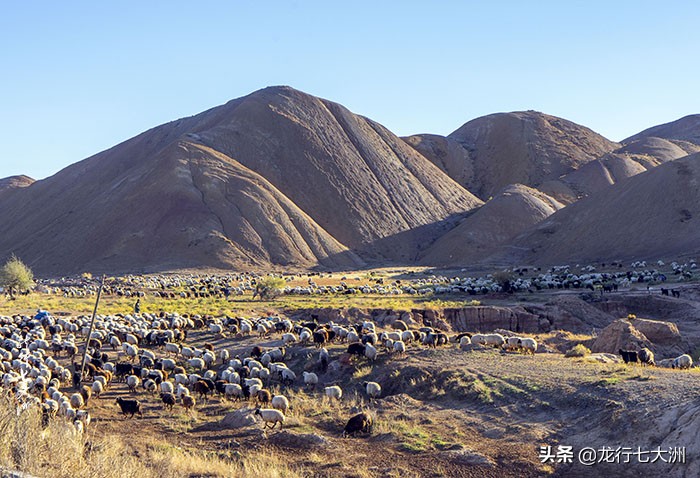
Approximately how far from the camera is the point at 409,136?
159m

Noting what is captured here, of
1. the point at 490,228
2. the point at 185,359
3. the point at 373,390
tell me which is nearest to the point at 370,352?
the point at 373,390

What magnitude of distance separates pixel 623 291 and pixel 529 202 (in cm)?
6626

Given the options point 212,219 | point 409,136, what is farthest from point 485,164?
point 212,219

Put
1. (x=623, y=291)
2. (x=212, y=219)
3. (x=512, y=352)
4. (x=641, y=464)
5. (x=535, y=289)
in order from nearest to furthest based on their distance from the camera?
(x=641, y=464)
(x=512, y=352)
(x=623, y=291)
(x=535, y=289)
(x=212, y=219)

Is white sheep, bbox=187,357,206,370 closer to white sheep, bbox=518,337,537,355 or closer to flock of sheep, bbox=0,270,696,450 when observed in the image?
flock of sheep, bbox=0,270,696,450

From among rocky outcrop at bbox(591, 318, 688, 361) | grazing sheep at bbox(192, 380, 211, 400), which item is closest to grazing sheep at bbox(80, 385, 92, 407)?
grazing sheep at bbox(192, 380, 211, 400)

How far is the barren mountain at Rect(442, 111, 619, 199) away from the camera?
146375mm

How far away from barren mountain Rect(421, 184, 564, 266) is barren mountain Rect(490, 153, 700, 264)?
262 inches

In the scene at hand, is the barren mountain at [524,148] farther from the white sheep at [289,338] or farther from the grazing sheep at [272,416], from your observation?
the grazing sheep at [272,416]

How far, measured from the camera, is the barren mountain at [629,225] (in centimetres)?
7544

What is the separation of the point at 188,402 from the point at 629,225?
244ft

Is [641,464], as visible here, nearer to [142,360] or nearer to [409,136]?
[142,360]

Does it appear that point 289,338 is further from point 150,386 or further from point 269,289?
point 269,289

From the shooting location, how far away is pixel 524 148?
497 ft
